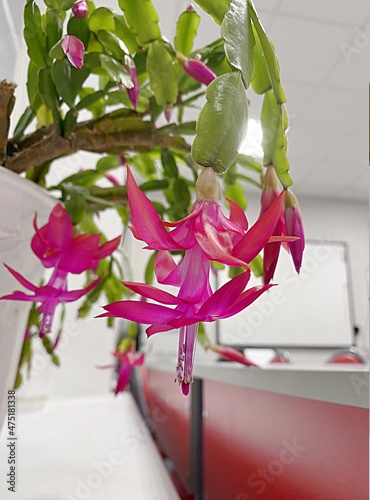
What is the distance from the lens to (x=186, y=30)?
43 cm

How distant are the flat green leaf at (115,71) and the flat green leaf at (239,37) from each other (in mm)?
103

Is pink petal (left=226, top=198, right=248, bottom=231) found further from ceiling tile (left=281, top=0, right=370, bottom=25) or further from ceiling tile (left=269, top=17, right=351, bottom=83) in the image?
ceiling tile (left=269, top=17, right=351, bottom=83)

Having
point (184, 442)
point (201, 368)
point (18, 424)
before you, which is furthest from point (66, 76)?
point (18, 424)

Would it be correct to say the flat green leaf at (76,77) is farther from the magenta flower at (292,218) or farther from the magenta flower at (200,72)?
the magenta flower at (292,218)

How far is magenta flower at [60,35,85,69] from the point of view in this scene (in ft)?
0.91

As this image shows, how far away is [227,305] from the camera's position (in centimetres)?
19

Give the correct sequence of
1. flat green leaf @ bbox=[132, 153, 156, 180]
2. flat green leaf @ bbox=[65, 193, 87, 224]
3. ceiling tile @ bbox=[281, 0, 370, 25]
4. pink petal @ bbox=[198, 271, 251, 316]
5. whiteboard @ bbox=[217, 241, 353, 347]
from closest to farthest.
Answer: pink petal @ bbox=[198, 271, 251, 316] < flat green leaf @ bbox=[65, 193, 87, 224] < flat green leaf @ bbox=[132, 153, 156, 180] < ceiling tile @ bbox=[281, 0, 370, 25] < whiteboard @ bbox=[217, 241, 353, 347]

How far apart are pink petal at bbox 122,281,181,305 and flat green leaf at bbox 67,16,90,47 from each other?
248 mm

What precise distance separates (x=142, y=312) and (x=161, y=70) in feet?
0.73

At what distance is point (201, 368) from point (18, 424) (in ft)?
1.48

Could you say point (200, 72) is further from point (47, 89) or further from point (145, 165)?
point (145, 165)

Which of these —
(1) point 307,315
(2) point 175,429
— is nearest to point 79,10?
(2) point 175,429

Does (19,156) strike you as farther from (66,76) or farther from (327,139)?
(327,139)

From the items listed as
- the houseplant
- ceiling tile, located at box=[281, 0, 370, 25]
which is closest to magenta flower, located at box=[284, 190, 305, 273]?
the houseplant
